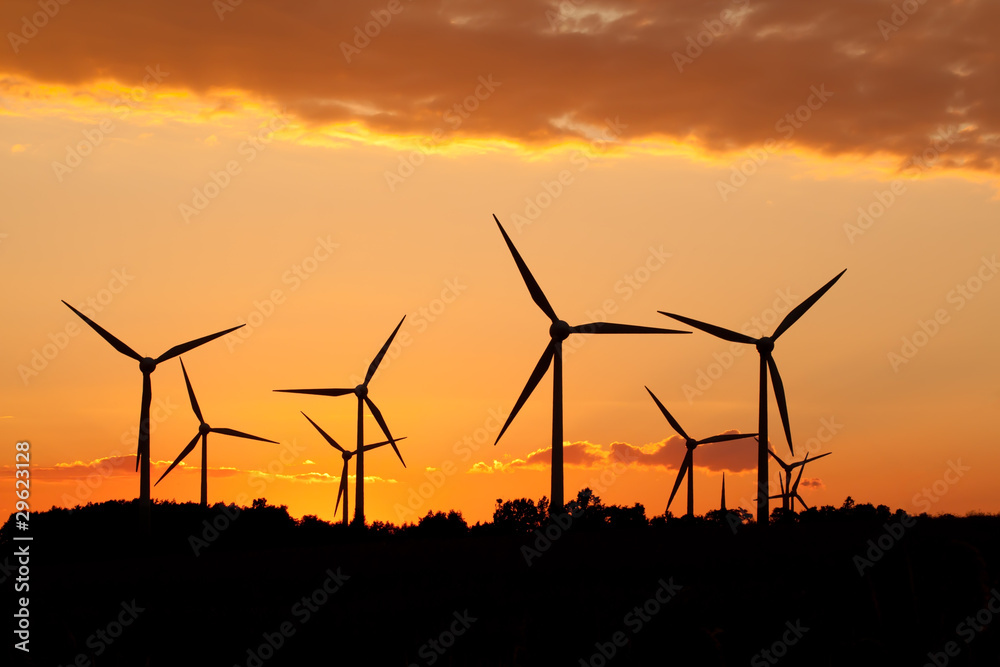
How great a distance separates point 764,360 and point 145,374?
174ft

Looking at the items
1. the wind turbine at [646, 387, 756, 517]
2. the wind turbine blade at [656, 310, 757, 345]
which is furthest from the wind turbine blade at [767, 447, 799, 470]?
the wind turbine blade at [656, 310, 757, 345]

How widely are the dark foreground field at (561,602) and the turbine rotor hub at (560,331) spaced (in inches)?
573

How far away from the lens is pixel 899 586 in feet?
73.9

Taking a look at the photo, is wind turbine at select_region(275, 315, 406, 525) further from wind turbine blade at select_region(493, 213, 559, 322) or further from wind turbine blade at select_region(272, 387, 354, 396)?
wind turbine blade at select_region(493, 213, 559, 322)

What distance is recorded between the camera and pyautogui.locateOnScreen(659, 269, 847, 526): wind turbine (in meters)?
72.7

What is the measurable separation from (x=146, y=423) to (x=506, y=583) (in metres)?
54.7

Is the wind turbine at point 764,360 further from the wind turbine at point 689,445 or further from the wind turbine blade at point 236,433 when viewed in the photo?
the wind turbine blade at point 236,433

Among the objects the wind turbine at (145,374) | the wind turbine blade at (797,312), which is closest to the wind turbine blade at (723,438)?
the wind turbine blade at (797,312)

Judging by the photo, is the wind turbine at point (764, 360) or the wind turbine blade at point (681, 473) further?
the wind turbine blade at point (681, 473)

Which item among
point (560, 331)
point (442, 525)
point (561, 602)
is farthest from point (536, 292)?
point (442, 525)

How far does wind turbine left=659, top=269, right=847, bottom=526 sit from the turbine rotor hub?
7.89 metres

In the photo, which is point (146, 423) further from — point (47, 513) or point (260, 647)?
Result: point (260, 647)

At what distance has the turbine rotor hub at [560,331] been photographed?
65250 mm

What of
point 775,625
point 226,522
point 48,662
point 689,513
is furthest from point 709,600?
point 226,522
